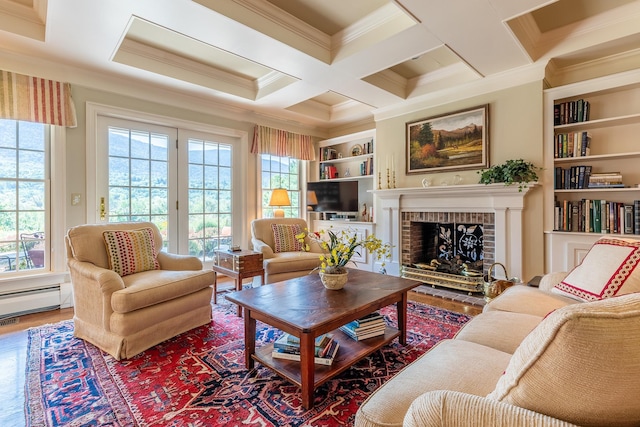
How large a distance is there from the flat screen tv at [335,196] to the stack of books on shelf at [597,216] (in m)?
2.55

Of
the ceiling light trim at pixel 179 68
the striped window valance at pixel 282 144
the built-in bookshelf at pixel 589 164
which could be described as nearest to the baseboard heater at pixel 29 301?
the ceiling light trim at pixel 179 68

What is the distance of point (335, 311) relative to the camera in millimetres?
1694

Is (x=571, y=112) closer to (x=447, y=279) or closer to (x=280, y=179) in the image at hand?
(x=447, y=279)

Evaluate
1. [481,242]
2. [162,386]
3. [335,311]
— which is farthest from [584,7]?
[162,386]

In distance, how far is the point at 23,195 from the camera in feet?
9.87

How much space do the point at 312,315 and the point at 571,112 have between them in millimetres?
3253

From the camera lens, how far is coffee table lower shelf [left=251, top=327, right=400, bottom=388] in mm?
1634

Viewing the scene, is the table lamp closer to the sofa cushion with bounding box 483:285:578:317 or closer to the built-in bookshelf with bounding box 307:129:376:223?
the built-in bookshelf with bounding box 307:129:376:223

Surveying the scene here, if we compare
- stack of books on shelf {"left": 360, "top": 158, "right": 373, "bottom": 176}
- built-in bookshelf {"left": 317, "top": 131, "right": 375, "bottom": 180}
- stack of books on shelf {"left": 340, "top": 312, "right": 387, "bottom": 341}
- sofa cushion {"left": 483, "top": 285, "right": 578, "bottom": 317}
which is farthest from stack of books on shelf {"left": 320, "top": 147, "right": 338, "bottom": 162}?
sofa cushion {"left": 483, "top": 285, "right": 578, "bottom": 317}

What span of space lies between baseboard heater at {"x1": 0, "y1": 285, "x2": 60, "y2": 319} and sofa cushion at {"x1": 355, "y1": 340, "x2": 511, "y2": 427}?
3.47 m

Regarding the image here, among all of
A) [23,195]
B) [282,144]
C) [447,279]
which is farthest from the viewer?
[282,144]

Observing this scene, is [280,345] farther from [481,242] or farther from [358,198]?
[358,198]

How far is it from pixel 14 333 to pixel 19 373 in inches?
33.0

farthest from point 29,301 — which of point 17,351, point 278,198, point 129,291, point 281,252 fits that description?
point 278,198
